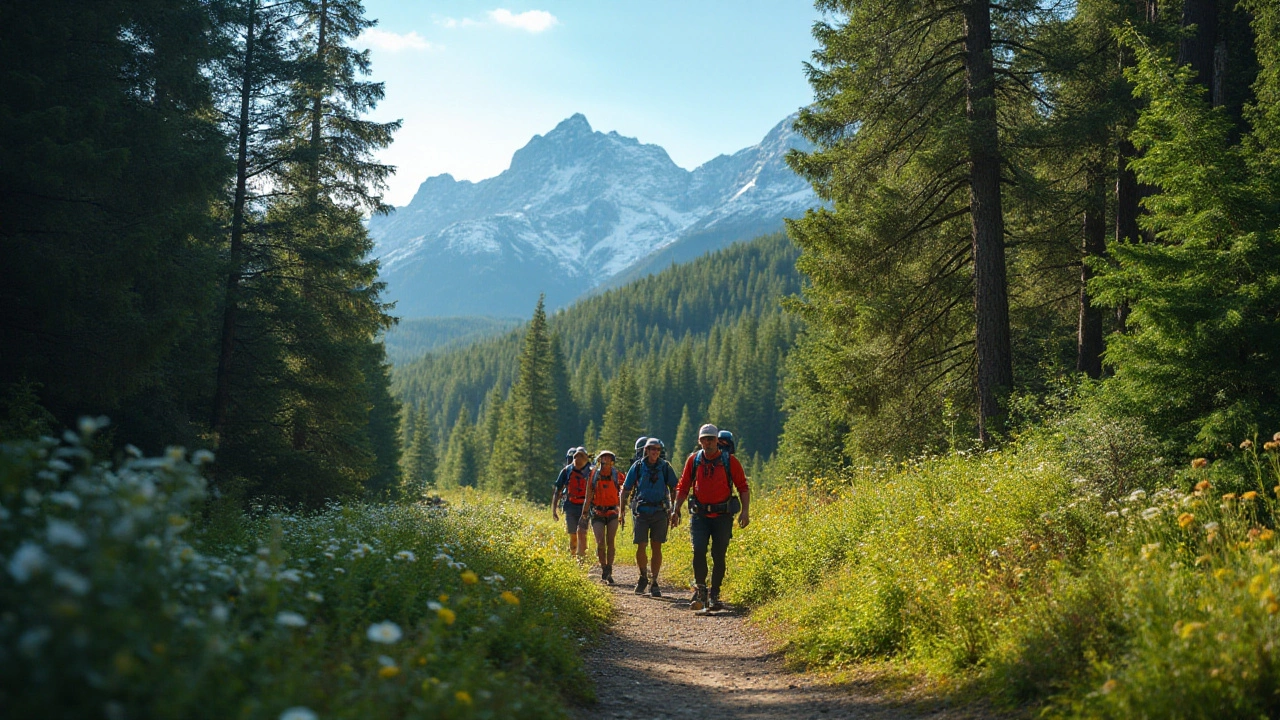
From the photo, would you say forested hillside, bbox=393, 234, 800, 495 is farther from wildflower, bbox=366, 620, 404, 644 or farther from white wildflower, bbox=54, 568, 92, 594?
white wildflower, bbox=54, 568, 92, 594

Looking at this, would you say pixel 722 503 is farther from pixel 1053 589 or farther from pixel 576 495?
pixel 1053 589

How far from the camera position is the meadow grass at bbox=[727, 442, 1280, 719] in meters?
3.74

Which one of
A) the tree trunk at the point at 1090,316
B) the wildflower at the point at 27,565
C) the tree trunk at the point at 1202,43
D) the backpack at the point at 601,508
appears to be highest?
the tree trunk at the point at 1202,43

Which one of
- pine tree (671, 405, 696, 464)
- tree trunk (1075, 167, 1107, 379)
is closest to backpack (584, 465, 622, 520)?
tree trunk (1075, 167, 1107, 379)

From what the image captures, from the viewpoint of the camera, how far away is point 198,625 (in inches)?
104

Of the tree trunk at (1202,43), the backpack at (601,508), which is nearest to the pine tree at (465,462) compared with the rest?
the backpack at (601,508)

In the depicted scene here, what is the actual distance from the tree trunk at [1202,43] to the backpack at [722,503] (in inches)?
330

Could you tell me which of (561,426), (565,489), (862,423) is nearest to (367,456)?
(565,489)

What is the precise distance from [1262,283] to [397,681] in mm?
7310

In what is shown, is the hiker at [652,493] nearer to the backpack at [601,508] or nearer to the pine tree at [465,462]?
the backpack at [601,508]

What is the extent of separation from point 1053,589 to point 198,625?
16.7ft

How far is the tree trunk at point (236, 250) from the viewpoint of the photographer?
14.7 meters

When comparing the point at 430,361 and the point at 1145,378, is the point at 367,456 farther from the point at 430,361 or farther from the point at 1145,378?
the point at 430,361

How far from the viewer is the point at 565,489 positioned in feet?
44.4
